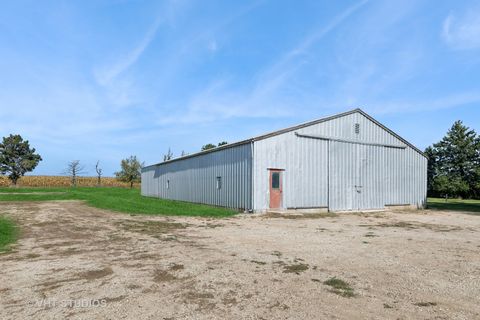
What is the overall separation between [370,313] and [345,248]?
4.64 metres

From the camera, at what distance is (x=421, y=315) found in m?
4.49

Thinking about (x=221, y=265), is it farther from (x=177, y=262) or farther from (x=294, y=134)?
(x=294, y=134)

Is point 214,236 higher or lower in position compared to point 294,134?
lower

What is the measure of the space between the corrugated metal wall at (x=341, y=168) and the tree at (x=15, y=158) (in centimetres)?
Result: 5214

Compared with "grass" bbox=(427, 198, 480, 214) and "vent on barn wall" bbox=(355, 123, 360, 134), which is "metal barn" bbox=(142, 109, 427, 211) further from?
"grass" bbox=(427, 198, 480, 214)

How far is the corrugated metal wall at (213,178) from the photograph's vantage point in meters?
19.3

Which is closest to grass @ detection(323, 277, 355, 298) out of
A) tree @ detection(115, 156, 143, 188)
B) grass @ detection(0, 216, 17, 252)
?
grass @ detection(0, 216, 17, 252)

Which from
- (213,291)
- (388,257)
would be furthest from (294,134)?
(213,291)

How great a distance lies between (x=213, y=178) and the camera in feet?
74.6

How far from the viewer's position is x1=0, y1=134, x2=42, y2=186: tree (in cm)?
5528

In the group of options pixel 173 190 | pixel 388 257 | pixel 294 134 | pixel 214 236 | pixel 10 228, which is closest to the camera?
pixel 388 257

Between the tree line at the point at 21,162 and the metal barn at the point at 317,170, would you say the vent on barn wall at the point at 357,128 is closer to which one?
the metal barn at the point at 317,170

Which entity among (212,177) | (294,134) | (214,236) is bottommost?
(214,236)

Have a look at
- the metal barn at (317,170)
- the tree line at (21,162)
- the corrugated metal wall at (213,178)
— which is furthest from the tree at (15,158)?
the metal barn at (317,170)
